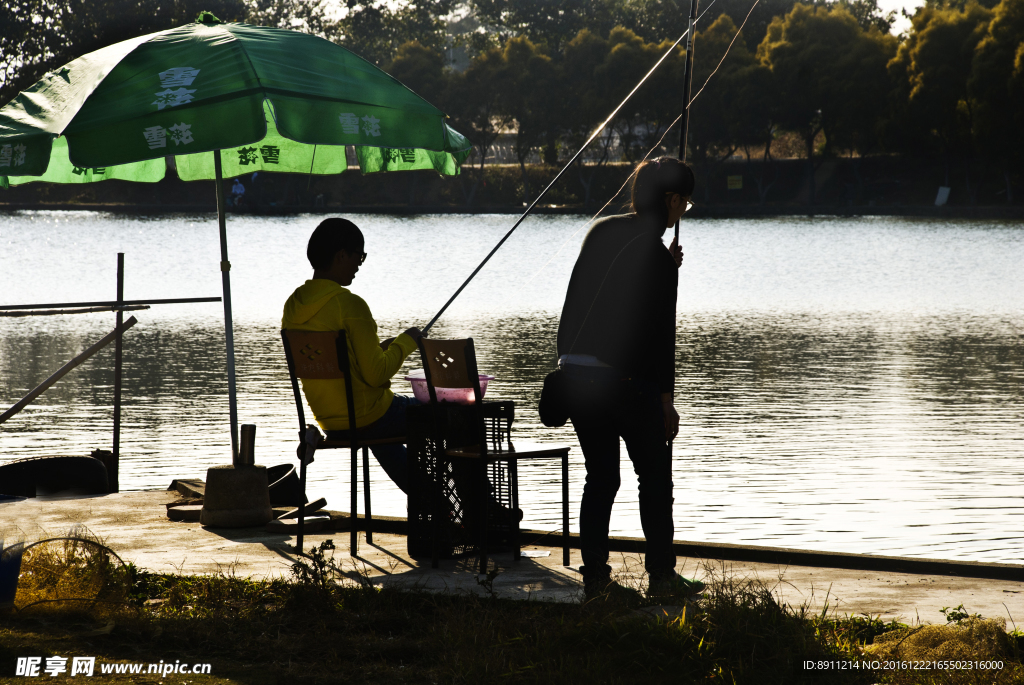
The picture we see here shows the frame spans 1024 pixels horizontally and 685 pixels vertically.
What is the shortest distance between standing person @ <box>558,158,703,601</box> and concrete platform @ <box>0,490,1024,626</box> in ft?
1.22

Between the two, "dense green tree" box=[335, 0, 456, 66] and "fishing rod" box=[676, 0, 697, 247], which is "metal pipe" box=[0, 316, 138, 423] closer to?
"fishing rod" box=[676, 0, 697, 247]

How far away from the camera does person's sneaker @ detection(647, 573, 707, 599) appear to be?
453cm

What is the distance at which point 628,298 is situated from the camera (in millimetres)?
4582

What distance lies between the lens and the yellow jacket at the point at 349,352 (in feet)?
18.1

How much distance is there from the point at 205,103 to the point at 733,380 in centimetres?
1126

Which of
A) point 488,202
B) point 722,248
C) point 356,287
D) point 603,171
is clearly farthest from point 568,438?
point 488,202

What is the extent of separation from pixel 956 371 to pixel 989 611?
12561mm

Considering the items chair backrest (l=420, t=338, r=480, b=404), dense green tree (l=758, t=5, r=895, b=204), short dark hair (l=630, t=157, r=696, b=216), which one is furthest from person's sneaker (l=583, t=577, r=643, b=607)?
dense green tree (l=758, t=5, r=895, b=204)

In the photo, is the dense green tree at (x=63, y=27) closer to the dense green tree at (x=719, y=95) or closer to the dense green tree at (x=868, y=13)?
the dense green tree at (x=719, y=95)

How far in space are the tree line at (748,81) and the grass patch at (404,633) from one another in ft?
186

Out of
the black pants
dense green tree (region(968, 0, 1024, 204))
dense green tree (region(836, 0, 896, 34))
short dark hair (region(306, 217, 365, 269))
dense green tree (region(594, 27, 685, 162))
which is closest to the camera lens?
the black pants

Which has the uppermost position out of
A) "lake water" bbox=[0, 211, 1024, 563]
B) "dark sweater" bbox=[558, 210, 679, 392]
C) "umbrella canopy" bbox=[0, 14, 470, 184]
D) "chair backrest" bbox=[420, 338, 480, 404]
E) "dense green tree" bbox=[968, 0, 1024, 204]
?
"dense green tree" bbox=[968, 0, 1024, 204]

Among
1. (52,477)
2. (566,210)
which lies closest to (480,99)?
(566,210)

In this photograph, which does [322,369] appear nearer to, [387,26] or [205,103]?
[205,103]
